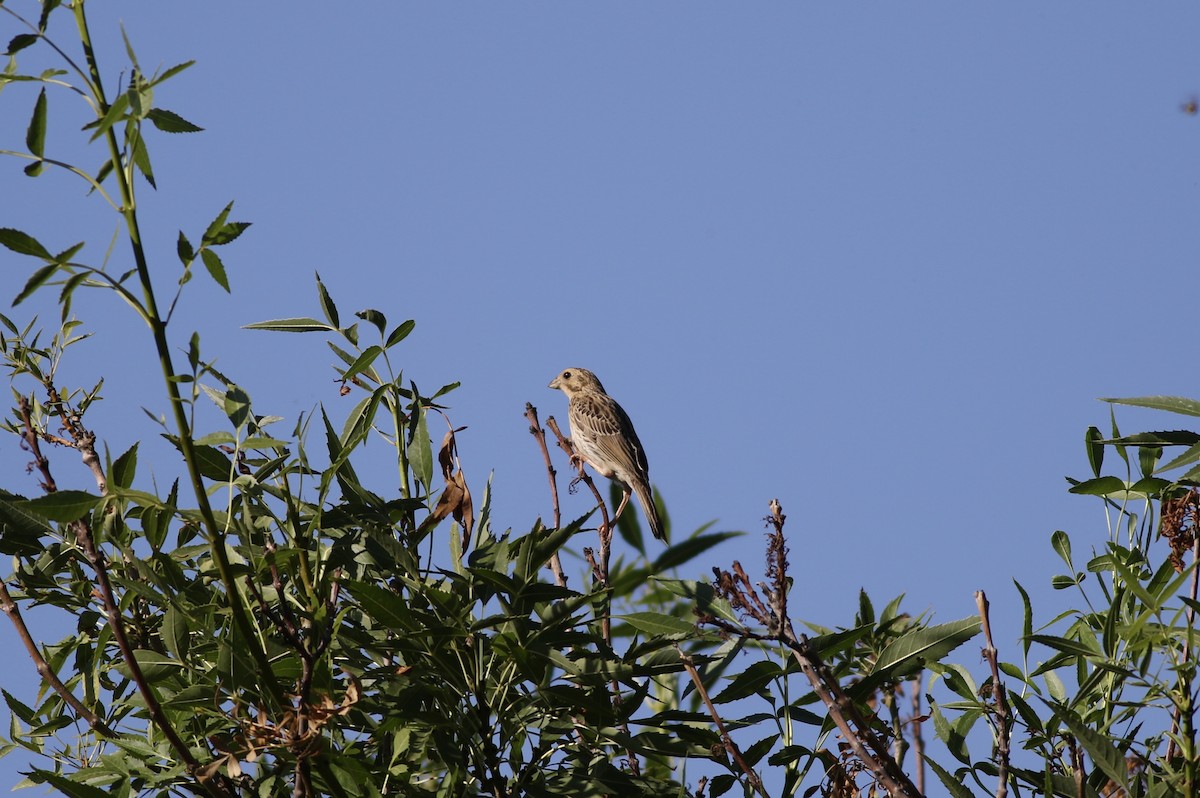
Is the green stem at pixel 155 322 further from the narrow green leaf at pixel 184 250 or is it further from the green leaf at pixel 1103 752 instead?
the green leaf at pixel 1103 752

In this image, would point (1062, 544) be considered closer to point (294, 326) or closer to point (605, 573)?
point (605, 573)

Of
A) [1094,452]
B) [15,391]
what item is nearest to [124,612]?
[15,391]

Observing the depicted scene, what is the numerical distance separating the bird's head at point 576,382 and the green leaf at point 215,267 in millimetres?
11323

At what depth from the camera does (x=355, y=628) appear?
97.2 inches

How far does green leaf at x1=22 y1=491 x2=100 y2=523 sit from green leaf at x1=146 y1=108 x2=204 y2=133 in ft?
1.91

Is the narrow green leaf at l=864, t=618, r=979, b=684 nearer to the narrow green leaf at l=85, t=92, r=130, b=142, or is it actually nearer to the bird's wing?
the narrow green leaf at l=85, t=92, r=130, b=142

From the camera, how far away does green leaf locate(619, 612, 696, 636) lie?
7.91ft

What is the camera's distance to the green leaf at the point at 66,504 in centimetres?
201

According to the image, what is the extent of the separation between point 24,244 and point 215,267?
0.88 ft

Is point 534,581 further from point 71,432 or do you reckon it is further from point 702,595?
point 71,432

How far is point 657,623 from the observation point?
2439 mm

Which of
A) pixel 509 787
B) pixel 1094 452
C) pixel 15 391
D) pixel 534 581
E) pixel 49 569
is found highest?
pixel 15 391

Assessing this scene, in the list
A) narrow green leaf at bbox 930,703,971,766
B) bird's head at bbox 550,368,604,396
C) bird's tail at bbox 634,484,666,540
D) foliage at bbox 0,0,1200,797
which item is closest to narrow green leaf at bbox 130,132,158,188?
foliage at bbox 0,0,1200,797

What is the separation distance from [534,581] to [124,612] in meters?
1.03
